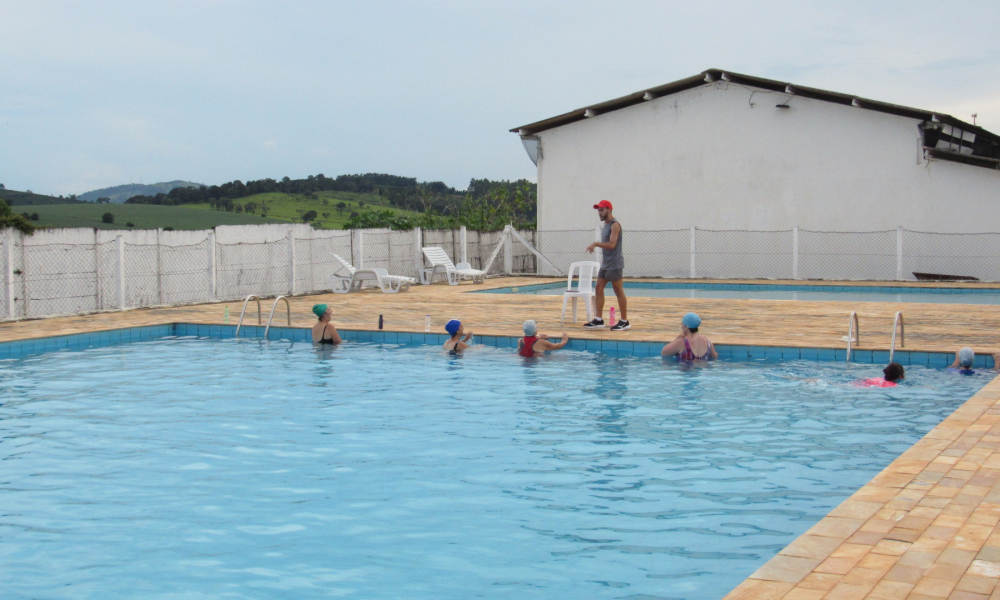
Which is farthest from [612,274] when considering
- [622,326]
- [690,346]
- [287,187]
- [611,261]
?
[287,187]

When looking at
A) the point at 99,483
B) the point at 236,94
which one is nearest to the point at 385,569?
the point at 99,483

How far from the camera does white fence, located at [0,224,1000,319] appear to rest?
45.1 ft

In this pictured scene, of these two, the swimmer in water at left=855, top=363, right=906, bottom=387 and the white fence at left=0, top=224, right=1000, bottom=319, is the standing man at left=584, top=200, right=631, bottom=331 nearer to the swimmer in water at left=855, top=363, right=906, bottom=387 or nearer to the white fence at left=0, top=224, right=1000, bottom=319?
the swimmer in water at left=855, top=363, right=906, bottom=387

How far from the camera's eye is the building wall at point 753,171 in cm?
2045

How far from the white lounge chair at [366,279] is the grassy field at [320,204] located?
28928 millimetres

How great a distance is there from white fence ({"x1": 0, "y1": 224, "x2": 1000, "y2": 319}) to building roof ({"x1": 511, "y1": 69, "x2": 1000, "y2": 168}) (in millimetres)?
2604

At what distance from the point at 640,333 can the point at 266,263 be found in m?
9.72

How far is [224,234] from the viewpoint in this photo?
18.2 m

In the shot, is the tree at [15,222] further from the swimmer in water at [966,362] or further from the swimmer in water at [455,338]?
the swimmer in water at [966,362]

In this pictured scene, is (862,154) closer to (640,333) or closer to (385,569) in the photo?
(640,333)

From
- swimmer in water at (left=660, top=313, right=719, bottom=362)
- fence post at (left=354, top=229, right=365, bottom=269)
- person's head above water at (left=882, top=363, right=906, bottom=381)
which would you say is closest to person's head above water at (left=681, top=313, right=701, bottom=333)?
swimmer in water at (left=660, top=313, right=719, bottom=362)

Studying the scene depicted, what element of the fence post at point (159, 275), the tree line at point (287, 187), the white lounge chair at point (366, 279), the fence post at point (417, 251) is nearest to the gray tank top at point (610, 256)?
the white lounge chair at point (366, 279)

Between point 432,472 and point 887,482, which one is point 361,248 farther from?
point 887,482

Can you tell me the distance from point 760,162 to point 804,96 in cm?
189
